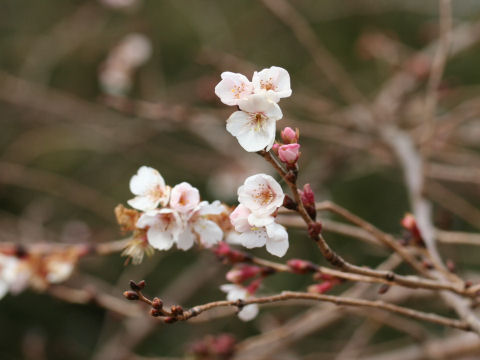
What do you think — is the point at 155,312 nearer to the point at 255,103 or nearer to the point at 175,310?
the point at 175,310

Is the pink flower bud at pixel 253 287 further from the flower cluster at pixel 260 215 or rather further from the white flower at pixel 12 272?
the white flower at pixel 12 272

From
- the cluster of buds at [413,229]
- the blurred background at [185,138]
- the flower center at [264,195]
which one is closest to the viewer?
the flower center at [264,195]

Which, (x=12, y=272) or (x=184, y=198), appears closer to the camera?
(x=184, y=198)

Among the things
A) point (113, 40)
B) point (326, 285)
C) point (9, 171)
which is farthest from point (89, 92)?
point (326, 285)

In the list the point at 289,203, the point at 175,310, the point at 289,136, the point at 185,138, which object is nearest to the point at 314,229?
the point at 289,203

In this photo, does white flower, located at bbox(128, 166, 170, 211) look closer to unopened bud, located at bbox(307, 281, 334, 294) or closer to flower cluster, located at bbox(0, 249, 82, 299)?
unopened bud, located at bbox(307, 281, 334, 294)

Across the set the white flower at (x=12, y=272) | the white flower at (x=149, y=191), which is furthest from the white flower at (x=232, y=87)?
the white flower at (x=12, y=272)

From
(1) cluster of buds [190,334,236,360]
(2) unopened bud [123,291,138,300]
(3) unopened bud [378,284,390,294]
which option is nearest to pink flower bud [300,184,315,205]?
(3) unopened bud [378,284,390,294]

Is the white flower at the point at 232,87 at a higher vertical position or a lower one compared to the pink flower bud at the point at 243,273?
higher
